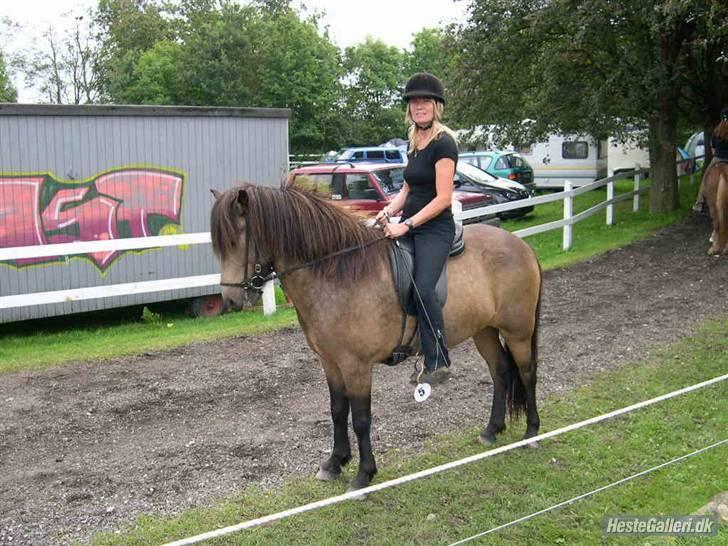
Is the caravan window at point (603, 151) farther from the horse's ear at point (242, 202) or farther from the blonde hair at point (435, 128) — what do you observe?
the horse's ear at point (242, 202)

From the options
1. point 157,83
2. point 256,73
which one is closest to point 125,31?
point 157,83

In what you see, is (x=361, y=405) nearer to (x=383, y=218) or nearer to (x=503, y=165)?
(x=383, y=218)

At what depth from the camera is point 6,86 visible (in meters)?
50.2

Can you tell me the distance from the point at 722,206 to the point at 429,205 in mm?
9867

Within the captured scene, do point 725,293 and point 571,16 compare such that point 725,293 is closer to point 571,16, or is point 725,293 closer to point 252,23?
point 571,16

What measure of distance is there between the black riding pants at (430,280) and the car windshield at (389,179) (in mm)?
9865

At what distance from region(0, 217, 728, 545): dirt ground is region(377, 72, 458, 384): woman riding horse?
1234mm

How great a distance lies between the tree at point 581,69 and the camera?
15078 millimetres

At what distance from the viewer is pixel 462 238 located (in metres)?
5.34

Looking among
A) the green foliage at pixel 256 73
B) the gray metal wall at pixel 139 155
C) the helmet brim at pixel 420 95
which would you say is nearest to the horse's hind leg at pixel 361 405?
the helmet brim at pixel 420 95

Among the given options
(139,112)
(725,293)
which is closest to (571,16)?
(725,293)

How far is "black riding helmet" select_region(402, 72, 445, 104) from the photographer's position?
185 inches

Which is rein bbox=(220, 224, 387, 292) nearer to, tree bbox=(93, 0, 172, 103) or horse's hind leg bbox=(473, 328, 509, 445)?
horse's hind leg bbox=(473, 328, 509, 445)

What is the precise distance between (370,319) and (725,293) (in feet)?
26.6
